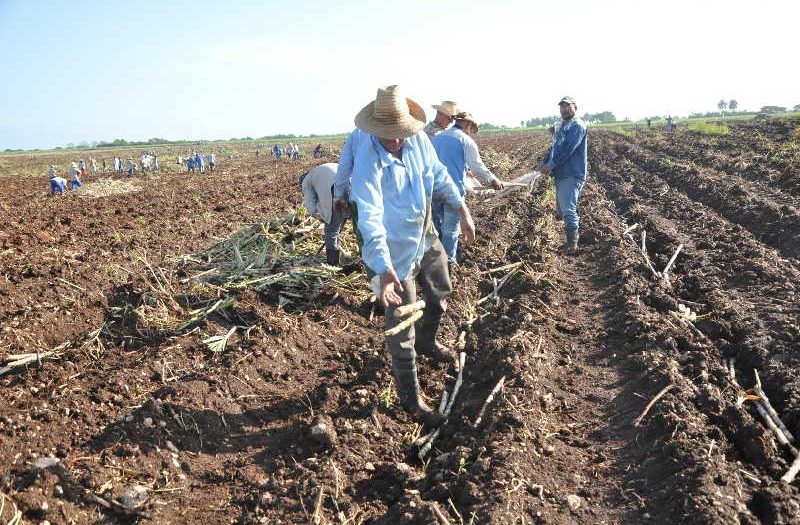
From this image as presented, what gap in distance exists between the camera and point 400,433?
3.65m

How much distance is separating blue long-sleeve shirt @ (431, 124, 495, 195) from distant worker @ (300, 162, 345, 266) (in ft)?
3.81

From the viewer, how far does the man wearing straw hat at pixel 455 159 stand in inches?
234

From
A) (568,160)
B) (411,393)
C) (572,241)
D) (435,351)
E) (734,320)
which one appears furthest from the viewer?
(572,241)

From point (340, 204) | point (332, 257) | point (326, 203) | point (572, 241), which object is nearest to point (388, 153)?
point (340, 204)

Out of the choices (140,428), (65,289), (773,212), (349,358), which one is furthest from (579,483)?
(773,212)

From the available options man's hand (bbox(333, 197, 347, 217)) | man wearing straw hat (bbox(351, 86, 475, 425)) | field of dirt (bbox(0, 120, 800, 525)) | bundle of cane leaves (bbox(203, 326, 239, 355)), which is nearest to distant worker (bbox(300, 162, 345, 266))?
field of dirt (bbox(0, 120, 800, 525))

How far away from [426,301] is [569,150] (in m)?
3.64

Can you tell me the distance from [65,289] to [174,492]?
4351mm

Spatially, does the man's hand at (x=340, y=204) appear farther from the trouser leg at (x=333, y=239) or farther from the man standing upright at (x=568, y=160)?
the man standing upright at (x=568, y=160)

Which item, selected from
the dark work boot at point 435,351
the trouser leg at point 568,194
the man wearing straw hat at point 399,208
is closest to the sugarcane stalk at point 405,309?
the man wearing straw hat at point 399,208

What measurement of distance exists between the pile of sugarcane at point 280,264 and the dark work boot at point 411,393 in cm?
209

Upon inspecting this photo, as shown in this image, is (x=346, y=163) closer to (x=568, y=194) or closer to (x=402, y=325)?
(x=402, y=325)

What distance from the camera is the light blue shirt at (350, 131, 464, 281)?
3.21 meters

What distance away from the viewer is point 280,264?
629 centimetres
